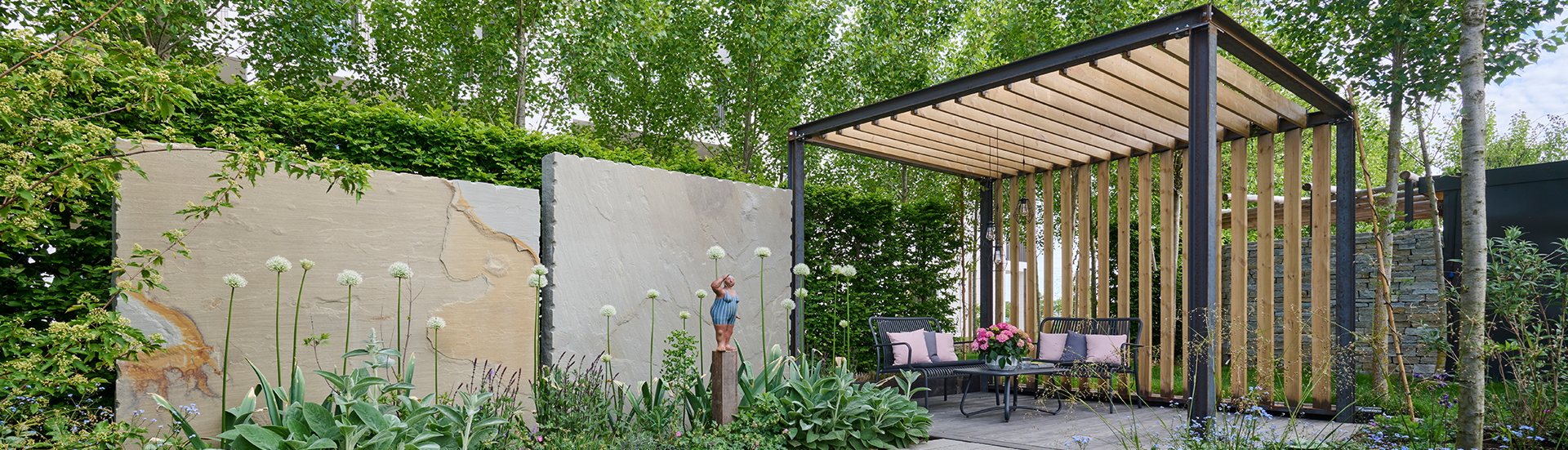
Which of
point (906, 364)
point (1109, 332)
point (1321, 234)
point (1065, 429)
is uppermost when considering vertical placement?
point (1321, 234)

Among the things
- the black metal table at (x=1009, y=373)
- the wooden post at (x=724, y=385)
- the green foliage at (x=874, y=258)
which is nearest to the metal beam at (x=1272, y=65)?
the black metal table at (x=1009, y=373)

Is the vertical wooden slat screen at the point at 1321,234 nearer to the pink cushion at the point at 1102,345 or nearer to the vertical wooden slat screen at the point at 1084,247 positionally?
the pink cushion at the point at 1102,345

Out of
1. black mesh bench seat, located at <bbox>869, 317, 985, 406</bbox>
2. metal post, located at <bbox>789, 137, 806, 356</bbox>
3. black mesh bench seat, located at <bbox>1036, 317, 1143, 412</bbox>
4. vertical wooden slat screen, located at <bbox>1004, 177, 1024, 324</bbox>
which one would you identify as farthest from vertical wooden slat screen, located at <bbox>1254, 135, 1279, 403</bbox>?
metal post, located at <bbox>789, 137, 806, 356</bbox>

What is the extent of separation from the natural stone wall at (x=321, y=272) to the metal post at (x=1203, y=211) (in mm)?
3556

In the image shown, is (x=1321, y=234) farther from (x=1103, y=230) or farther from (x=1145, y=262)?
(x=1103, y=230)

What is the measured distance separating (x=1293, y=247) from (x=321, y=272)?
20.9ft

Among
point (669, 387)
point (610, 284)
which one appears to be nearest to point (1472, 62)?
point (669, 387)

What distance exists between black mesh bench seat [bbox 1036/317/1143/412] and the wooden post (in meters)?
2.70

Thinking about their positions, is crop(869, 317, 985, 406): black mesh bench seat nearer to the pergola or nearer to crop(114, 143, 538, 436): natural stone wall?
the pergola

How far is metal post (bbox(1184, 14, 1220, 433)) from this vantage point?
3695 mm

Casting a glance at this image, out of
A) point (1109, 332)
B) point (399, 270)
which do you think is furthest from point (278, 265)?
point (1109, 332)

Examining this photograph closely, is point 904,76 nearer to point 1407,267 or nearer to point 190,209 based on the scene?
point 1407,267

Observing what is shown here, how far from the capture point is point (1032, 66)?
178 inches

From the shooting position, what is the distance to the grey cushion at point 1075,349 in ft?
20.5
